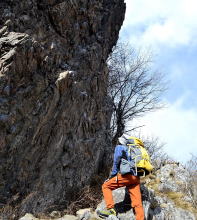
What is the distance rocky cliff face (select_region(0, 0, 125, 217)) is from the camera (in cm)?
762

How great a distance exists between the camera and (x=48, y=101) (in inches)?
340

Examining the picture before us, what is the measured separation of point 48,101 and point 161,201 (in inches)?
192

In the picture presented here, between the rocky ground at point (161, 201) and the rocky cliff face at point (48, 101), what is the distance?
1385 mm

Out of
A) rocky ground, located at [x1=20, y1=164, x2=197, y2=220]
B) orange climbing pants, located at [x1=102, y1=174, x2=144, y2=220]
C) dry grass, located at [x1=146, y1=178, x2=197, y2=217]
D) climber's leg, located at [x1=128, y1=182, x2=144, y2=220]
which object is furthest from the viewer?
dry grass, located at [x1=146, y1=178, x2=197, y2=217]

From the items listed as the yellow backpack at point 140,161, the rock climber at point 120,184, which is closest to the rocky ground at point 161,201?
the rock climber at point 120,184

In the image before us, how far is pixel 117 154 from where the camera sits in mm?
5762

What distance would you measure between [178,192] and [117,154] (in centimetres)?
442

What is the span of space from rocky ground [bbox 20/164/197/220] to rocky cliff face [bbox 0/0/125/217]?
1.38 metres

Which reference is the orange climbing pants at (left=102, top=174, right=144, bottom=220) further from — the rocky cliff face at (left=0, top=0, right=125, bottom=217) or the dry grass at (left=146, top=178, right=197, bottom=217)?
the rocky cliff face at (left=0, top=0, right=125, bottom=217)

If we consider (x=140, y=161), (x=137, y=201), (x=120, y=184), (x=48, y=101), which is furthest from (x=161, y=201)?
(x=48, y=101)

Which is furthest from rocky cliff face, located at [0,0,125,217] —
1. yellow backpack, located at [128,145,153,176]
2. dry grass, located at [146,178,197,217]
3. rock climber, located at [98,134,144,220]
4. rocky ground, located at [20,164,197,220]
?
yellow backpack, located at [128,145,153,176]

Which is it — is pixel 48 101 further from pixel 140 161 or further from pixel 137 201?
pixel 137 201

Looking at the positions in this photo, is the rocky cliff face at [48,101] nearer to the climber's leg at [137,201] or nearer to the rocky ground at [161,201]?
the rocky ground at [161,201]

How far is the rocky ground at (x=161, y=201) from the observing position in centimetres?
605
